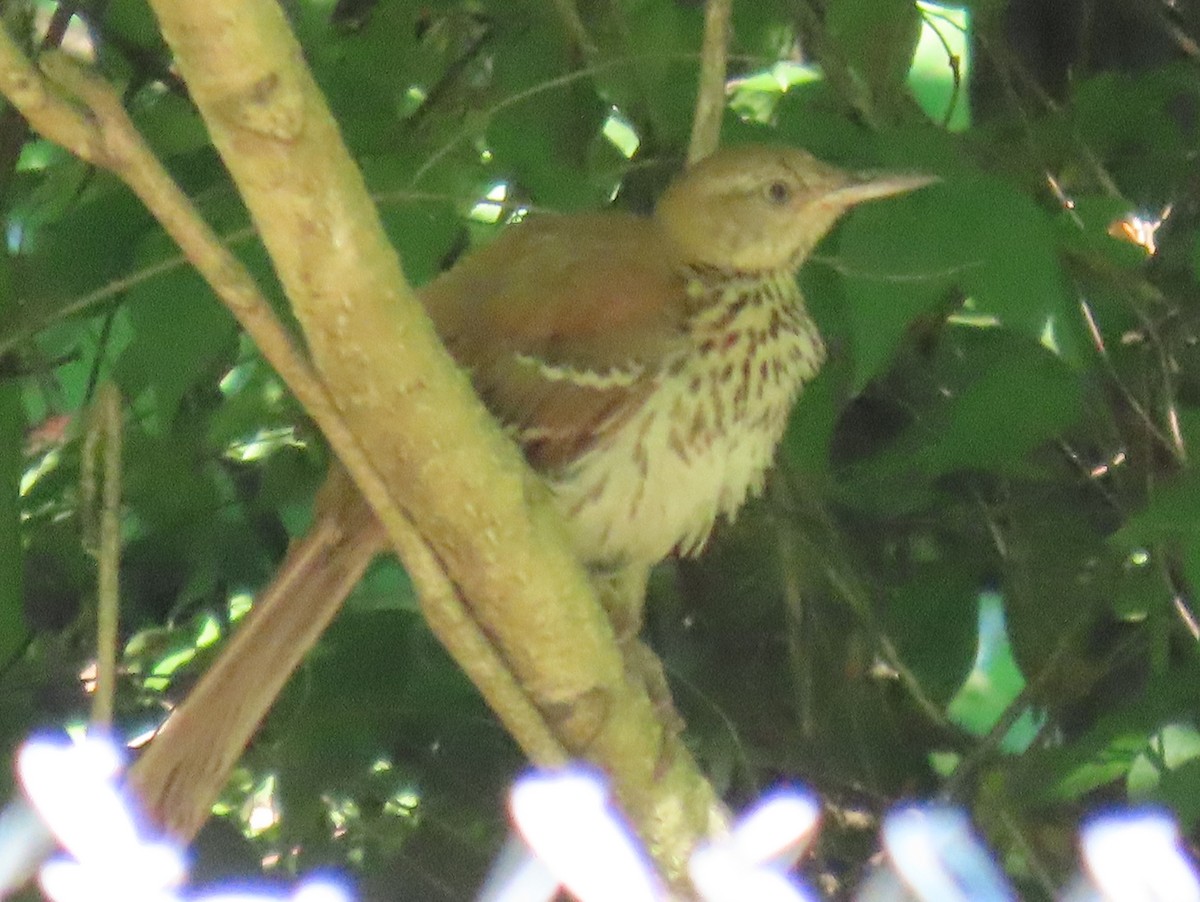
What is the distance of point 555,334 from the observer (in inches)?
84.4

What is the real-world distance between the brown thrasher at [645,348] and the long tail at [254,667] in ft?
0.08

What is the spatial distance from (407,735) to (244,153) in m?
1.15

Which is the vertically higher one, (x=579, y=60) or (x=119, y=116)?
(x=579, y=60)

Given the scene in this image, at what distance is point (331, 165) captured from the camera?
1323mm

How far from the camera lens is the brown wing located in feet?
6.95

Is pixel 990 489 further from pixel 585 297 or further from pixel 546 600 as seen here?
pixel 546 600

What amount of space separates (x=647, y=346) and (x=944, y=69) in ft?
2.90

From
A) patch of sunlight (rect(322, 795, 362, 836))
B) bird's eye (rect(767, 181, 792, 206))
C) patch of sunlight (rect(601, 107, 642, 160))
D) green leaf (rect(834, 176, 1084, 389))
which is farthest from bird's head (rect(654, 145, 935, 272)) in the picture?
patch of sunlight (rect(322, 795, 362, 836))

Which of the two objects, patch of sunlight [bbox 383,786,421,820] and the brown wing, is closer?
the brown wing

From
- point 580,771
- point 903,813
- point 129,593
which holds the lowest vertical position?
point 580,771

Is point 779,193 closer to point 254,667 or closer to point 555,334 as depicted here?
point 555,334

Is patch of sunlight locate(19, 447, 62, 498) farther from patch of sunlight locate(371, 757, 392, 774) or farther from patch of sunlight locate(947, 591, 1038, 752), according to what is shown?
patch of sunlight locate(947, 591, 1038, 752)

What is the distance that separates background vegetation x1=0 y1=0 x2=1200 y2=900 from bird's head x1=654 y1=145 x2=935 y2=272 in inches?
2.0

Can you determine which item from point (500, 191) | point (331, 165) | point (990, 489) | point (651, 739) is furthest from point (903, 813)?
point (331, 165)
